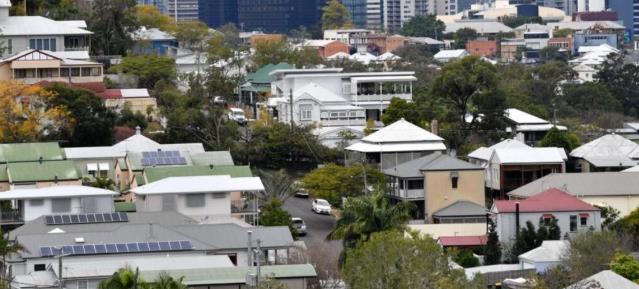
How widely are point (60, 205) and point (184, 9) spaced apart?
130105 mm

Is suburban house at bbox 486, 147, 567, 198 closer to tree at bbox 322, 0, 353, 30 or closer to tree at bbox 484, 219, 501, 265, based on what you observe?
tree at bbox 484, 219, 501, 265

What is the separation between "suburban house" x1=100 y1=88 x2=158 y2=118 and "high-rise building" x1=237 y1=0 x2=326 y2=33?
342 feet

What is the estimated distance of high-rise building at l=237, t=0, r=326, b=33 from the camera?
16100 centimetres

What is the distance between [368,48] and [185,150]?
7907 centimetres

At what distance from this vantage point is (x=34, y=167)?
41938 mm

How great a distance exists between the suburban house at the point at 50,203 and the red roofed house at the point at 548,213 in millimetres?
8466

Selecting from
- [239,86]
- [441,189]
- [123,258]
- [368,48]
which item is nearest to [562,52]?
[368,48]

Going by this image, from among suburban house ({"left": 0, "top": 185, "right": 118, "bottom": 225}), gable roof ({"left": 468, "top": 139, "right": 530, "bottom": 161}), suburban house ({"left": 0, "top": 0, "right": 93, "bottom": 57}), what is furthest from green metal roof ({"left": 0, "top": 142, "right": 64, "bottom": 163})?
suburban house ({"left": 0, "top": 0, "right": 93, "bottom": 57})

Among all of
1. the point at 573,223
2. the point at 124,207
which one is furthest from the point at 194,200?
the point at 573,223

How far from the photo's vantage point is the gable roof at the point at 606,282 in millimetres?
31953

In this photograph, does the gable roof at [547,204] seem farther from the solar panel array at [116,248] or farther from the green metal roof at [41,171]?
the green metal roof at [41,171]

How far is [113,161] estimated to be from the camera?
148 feet

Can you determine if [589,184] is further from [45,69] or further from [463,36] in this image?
[463,36]

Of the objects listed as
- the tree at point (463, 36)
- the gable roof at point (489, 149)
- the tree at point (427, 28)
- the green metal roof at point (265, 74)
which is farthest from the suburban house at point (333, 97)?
the tree at point (427, 28)
